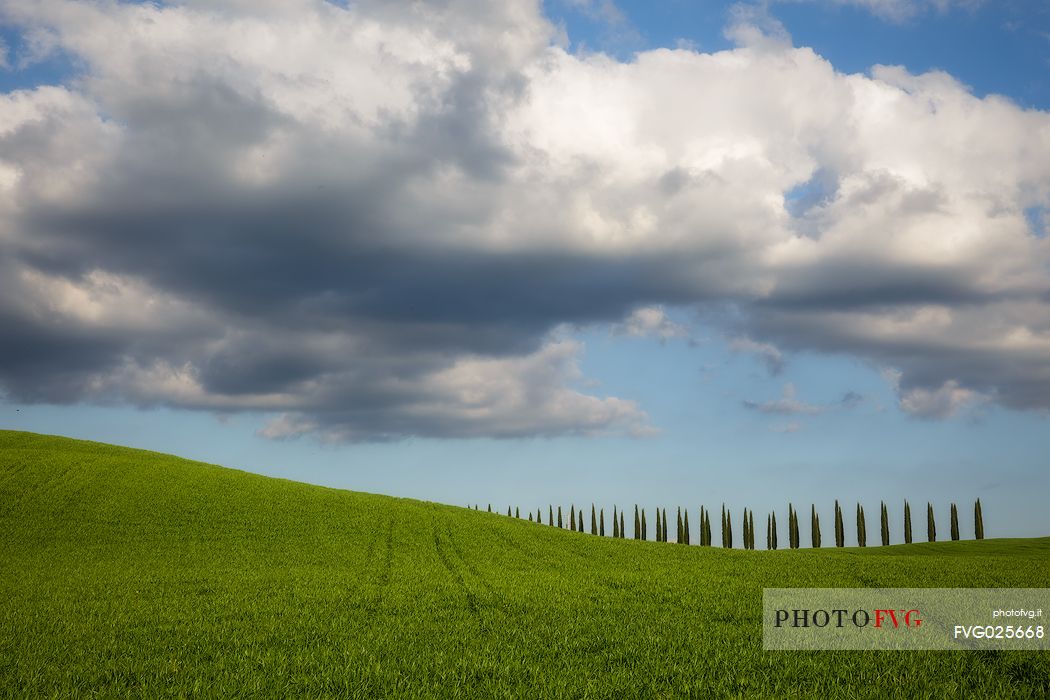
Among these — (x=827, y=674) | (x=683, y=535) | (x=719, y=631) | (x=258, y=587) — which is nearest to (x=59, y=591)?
(x=258, y=587)

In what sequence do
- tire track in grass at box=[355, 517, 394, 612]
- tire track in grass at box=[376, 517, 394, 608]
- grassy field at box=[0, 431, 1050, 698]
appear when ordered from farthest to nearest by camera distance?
tire track in grass at box=[376, 517, 394, 608], tire track in grass at box=[355, 517, 394, 612], grassy field at box=[0, 431, 1050, 698]

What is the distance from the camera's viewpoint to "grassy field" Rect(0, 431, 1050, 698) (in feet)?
43.9

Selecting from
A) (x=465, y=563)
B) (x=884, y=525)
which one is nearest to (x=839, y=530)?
(x=884, y=525)

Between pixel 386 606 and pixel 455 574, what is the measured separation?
9.77 metres

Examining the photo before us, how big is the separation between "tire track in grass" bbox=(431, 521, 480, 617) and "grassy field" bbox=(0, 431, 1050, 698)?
0.86 ft

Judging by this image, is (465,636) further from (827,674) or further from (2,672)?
(2,672)

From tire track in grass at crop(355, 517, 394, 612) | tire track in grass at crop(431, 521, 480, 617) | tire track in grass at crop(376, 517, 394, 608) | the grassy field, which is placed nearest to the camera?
the grassy field

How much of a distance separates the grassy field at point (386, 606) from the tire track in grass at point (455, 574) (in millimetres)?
264

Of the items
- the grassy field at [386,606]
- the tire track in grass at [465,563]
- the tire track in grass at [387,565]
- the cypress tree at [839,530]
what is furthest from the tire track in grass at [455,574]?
the cypress tree at [839,530]

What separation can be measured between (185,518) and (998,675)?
48911mm

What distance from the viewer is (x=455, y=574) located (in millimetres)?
33812

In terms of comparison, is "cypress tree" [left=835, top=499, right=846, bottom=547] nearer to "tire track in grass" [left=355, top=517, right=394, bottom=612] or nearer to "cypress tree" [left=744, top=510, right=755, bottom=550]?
"cypress tree" [left=744, top=510, right=755, bottom=550]

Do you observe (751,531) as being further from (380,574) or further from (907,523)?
(380,574)

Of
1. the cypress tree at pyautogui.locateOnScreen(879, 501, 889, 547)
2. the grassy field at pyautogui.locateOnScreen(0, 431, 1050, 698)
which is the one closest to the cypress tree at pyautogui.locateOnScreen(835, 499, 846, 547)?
the cypress tree at pyautogui.locateOnScreen(879, 501, 889, 547)
